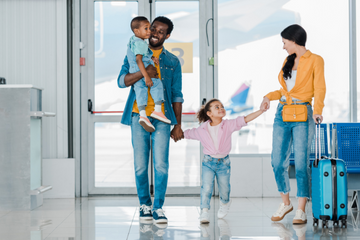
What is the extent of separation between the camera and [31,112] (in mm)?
3719

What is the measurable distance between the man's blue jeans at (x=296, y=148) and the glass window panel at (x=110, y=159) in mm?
2049

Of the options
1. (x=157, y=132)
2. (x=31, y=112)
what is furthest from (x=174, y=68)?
(x=31, y=112)

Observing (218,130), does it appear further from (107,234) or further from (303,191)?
(107,234)

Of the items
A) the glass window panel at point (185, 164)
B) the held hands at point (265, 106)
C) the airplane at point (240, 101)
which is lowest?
the glass window panel at point (185, 164)

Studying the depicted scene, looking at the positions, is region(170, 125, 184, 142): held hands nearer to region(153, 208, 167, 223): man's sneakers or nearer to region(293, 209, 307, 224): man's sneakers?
region(153, 208, 167, 223): man's sneakers

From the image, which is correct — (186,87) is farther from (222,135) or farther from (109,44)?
(222,135)

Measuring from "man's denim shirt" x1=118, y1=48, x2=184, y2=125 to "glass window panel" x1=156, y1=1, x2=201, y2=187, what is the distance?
4.99ft

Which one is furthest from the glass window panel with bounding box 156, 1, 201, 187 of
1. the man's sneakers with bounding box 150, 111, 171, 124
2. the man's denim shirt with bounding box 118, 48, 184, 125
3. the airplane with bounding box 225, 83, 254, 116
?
the man's sneakers with bounding box 150, 111, 171, 124

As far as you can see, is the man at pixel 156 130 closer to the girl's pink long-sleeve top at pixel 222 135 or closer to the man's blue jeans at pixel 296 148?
the girl's pink long-sleeve top at pixel 222 135

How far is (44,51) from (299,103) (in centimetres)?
300

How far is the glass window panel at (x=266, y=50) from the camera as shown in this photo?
15.0 feet

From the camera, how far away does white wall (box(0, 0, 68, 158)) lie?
4426mm

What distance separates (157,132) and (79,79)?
1.97 metres

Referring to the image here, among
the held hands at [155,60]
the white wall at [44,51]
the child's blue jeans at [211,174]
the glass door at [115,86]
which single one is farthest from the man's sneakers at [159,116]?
the white wall at [44,51]
